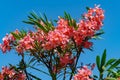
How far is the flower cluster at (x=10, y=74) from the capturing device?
8.67 meters

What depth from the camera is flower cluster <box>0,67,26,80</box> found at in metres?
8.67

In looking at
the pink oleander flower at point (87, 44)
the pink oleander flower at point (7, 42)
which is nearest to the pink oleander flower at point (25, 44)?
the pink oleander flower at point (7, 42)

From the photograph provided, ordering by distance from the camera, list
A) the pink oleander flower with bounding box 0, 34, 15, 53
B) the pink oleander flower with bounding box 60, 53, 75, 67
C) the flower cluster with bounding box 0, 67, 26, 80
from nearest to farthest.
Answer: the pink oleander flower with bounding box 60, 53, 75, 67 < the pink oleander flower with bounding box 0, 34, 15, 53 < the flower cluster with bounding box 0, 67, 26, 80

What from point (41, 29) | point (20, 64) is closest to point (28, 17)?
point (41, 29)

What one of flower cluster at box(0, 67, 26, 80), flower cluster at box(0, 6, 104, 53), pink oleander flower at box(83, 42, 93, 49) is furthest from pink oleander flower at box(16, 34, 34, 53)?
pink oleander flower at box(83, 42, 93, 49)

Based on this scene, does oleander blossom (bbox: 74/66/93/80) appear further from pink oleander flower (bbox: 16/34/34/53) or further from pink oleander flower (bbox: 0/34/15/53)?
pink oleander flower (bbox: 0/34/15/53)

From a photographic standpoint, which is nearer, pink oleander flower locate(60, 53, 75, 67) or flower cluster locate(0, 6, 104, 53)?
flower cluster locate(0, 6, 104, 53)

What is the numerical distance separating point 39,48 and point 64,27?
588 mm

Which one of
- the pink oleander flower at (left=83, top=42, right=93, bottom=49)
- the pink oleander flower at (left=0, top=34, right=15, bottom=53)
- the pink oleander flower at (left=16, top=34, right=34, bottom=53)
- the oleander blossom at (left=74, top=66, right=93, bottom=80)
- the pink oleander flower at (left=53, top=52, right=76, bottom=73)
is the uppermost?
the pink oleander flower at (left=0, top=34, right=15, bottom=53)

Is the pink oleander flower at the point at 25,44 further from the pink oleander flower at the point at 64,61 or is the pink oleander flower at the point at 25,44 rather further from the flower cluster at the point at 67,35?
the pink oleander flower at the point at 64,61

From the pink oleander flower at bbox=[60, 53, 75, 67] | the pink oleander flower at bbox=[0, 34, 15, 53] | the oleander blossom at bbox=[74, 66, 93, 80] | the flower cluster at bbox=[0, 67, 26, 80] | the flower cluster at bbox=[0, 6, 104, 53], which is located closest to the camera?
the oleander blossom at bbox=[74, 66, 93, 80]

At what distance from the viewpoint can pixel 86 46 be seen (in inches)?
319

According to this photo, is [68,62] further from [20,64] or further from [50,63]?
[20,64]

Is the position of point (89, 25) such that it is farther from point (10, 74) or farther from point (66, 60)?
point (10, 74)
